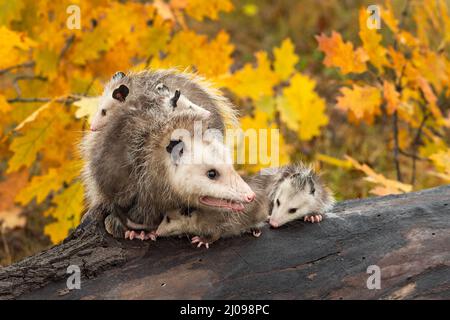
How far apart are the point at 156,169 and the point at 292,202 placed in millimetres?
759

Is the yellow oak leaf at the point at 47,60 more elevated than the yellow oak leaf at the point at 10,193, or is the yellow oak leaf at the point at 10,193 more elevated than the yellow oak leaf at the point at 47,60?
the yellow oak leaf at the point at 47,60

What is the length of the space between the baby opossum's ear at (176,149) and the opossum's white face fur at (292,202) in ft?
2.15

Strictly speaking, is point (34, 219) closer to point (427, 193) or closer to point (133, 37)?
point (133, 37)

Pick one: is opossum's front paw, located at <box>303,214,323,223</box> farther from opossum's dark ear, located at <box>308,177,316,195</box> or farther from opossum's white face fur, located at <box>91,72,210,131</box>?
opossum's white face fur, located at <box>91,72,210,131</box>

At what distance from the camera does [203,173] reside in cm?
280

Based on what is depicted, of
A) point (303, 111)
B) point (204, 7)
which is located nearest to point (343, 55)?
point (204, 7)

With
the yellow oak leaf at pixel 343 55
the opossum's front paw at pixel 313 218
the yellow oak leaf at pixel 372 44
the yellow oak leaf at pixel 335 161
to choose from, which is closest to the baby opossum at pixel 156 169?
the opossum's front paw at pixel 313 218

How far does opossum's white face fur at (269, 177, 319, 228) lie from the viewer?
326 cm

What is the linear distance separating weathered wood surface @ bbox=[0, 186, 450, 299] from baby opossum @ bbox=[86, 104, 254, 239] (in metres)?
0.16

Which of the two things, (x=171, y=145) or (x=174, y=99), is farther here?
(x=174, y=99)

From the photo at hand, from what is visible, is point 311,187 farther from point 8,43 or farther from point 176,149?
point 8,43

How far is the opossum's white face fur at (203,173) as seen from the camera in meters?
2.79

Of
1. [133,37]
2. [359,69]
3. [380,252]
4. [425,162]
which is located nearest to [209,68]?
A: [133,37]

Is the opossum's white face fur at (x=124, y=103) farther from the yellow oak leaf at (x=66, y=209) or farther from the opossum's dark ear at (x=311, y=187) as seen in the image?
the yellow oak leaf at (x=66, y=209)
